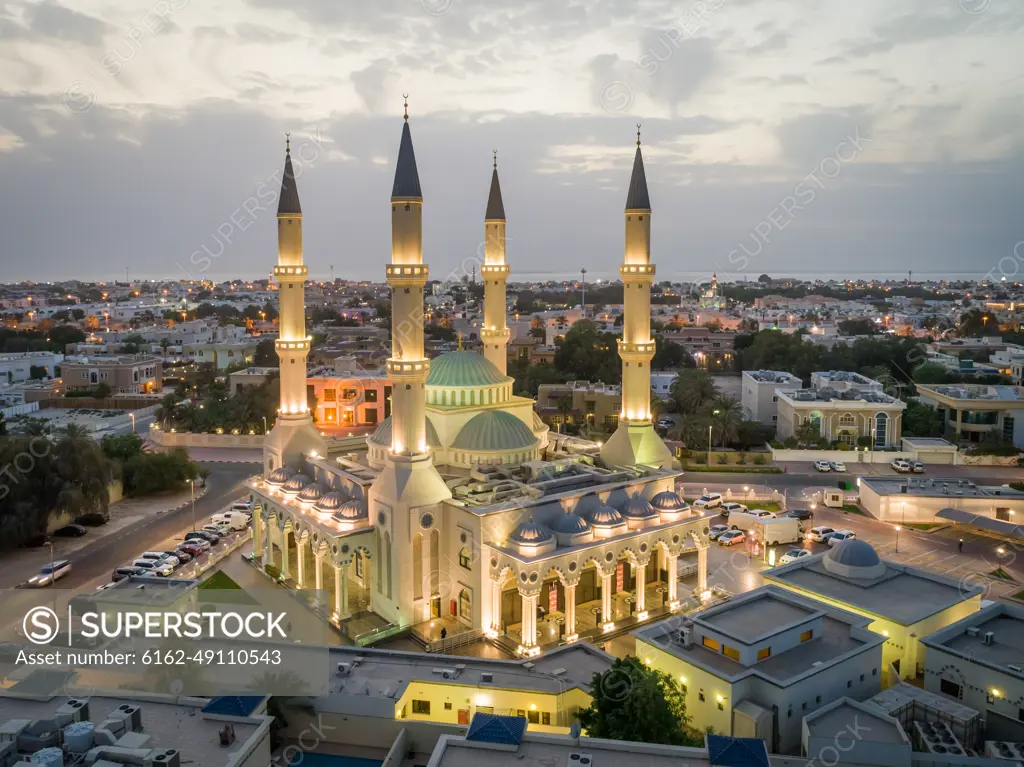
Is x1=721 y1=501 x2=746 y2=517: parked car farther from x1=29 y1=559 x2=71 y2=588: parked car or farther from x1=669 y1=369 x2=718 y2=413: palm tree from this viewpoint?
x1=29 y1=559 x2=71 y2=588: parked car

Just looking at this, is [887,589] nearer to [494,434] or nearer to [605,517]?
[605,517]

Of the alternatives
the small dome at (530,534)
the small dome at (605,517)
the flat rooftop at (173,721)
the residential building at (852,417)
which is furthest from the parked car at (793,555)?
the flat rooftop at (173,721)

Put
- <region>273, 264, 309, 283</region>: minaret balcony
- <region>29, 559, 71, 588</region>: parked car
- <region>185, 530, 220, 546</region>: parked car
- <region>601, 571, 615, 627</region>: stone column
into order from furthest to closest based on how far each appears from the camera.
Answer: <region>185, 530, 220, 546</region>: parked car → <region>273, 264, 309, 283</region>: minaret balcony → <region>29, 559, 71, 588</region>: parked car → <region>601, 571, 615, 627</region>: stone column

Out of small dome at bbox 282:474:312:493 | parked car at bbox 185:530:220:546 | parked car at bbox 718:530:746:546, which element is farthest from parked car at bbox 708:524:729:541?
parked car at bbox 185:530:220:546

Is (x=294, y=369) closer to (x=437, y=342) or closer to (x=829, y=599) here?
(x=829, y=599)

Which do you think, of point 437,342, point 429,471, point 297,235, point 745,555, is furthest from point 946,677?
point 437,342

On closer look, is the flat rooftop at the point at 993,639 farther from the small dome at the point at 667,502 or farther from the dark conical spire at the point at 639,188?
the dark conical spire at the point at 639,188
